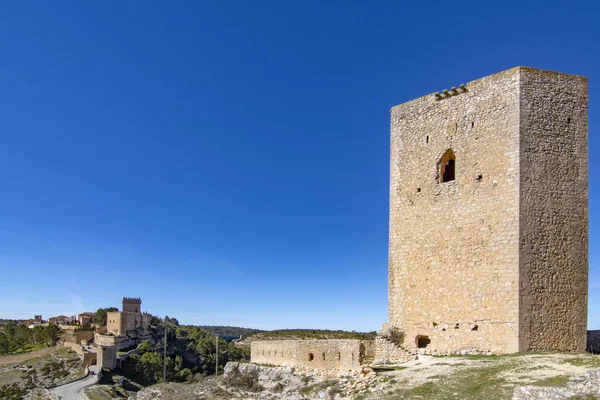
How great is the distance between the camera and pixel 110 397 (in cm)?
4991

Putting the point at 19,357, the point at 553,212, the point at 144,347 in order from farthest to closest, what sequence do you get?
1. the point at 144,347
2. the point at 19,357
3. the point at 553,212

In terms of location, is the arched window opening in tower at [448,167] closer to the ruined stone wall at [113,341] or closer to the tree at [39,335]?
the ruined stone wall at [113,341]

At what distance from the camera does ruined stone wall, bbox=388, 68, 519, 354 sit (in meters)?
15.9

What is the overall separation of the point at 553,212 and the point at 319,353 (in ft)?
28.6

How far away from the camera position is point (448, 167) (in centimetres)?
1855

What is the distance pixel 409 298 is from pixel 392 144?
17.9ft

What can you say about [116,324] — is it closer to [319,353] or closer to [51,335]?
[51,335]

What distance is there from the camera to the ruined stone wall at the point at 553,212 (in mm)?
15500

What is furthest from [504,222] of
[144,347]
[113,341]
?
[144,347]

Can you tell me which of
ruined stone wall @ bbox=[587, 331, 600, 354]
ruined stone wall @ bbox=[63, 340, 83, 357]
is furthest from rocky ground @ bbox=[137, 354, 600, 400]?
ruined stone wall @ bbox=[63, 340, 83, 357]

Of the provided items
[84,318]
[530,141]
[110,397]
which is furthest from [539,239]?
[84,318]

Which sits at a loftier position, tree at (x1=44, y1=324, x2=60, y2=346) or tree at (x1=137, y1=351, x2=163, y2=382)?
tree at (x1=44, y1=324, x2=60, y2=346)

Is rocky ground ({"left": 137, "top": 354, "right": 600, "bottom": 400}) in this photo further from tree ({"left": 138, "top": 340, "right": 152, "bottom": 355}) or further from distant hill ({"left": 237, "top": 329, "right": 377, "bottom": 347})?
tree ({"left": 138, "top": 340, "right": 152, "bottom": 355})

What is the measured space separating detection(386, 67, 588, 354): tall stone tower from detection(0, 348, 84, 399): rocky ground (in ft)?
151
